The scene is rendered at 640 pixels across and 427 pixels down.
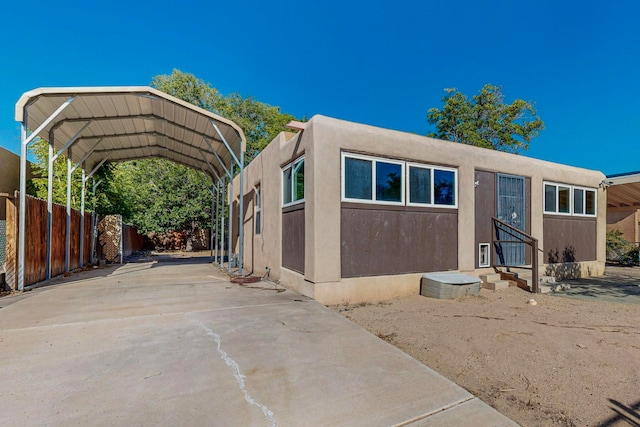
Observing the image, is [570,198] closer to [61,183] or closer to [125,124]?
[125,124]

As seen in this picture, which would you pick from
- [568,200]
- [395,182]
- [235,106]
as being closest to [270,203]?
[395,182]

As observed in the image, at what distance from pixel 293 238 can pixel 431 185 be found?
3357mm

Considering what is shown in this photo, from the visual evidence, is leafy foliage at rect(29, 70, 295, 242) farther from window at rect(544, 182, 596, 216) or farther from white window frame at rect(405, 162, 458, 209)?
window at rect(544, 182, 596, 216)

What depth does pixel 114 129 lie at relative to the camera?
353 inches

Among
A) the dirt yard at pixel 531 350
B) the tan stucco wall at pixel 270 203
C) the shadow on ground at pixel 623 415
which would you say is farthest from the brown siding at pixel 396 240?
the shadow on ground at pixel 623 415

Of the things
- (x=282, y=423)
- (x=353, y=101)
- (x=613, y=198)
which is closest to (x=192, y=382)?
(x=282, y=423)

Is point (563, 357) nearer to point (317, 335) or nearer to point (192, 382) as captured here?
point (317, 335)

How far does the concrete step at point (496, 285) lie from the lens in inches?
275

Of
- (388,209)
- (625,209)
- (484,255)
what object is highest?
(625,209)

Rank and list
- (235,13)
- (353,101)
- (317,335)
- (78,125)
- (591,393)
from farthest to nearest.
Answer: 1. (353,101)
2. (235,13)
3. (78,125)
4. (317,335)
5. (591,393)

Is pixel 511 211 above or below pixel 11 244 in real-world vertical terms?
above

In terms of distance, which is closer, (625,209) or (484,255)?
(484,255)

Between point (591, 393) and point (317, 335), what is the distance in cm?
261

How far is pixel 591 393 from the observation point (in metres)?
2.60
